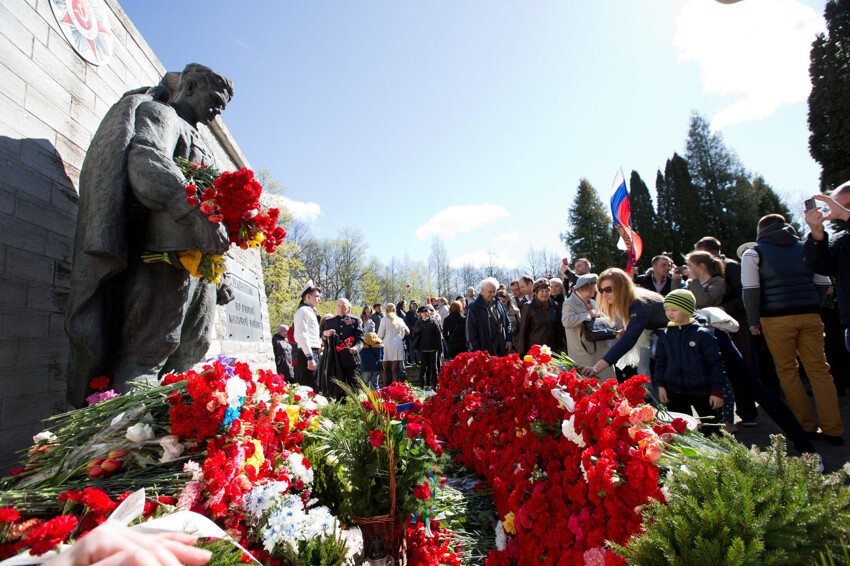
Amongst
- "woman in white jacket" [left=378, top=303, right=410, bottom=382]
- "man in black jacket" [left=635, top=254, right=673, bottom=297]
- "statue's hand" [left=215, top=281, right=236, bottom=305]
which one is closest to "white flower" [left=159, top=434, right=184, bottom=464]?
"statue's hand" [left=215, top=281, right=236, bottom=305]

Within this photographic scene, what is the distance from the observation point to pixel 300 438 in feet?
7.47

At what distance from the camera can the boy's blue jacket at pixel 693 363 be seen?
3.61m

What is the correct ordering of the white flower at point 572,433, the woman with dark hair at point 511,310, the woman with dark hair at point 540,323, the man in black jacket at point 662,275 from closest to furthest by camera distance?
the white flower at point 572,433 → the woman with dark hair at point 540,323 → the man in black jacket at point 662,275 → the woman with dark hair at point 511,310

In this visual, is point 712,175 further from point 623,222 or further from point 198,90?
point 198,90

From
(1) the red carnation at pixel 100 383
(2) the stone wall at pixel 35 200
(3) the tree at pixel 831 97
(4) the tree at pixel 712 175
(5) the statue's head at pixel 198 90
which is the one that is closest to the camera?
(1) the red carnation at pixel 100 383

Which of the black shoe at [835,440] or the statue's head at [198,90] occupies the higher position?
the statue's head at [198,90]

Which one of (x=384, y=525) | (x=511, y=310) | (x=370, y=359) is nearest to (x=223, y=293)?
(x=384, y=525)

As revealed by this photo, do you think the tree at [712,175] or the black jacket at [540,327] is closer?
the black jacket at [540,327]

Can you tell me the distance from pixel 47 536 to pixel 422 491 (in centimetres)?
131

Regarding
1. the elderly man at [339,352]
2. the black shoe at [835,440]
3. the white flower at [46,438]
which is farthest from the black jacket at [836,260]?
the elderly man at [339,352]

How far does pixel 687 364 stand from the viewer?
12.0 feet

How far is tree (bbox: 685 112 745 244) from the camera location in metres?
31.6

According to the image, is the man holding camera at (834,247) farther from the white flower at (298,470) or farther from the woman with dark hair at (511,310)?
the woman with dark hair at (511,310)

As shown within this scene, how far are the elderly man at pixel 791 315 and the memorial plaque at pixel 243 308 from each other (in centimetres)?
543
